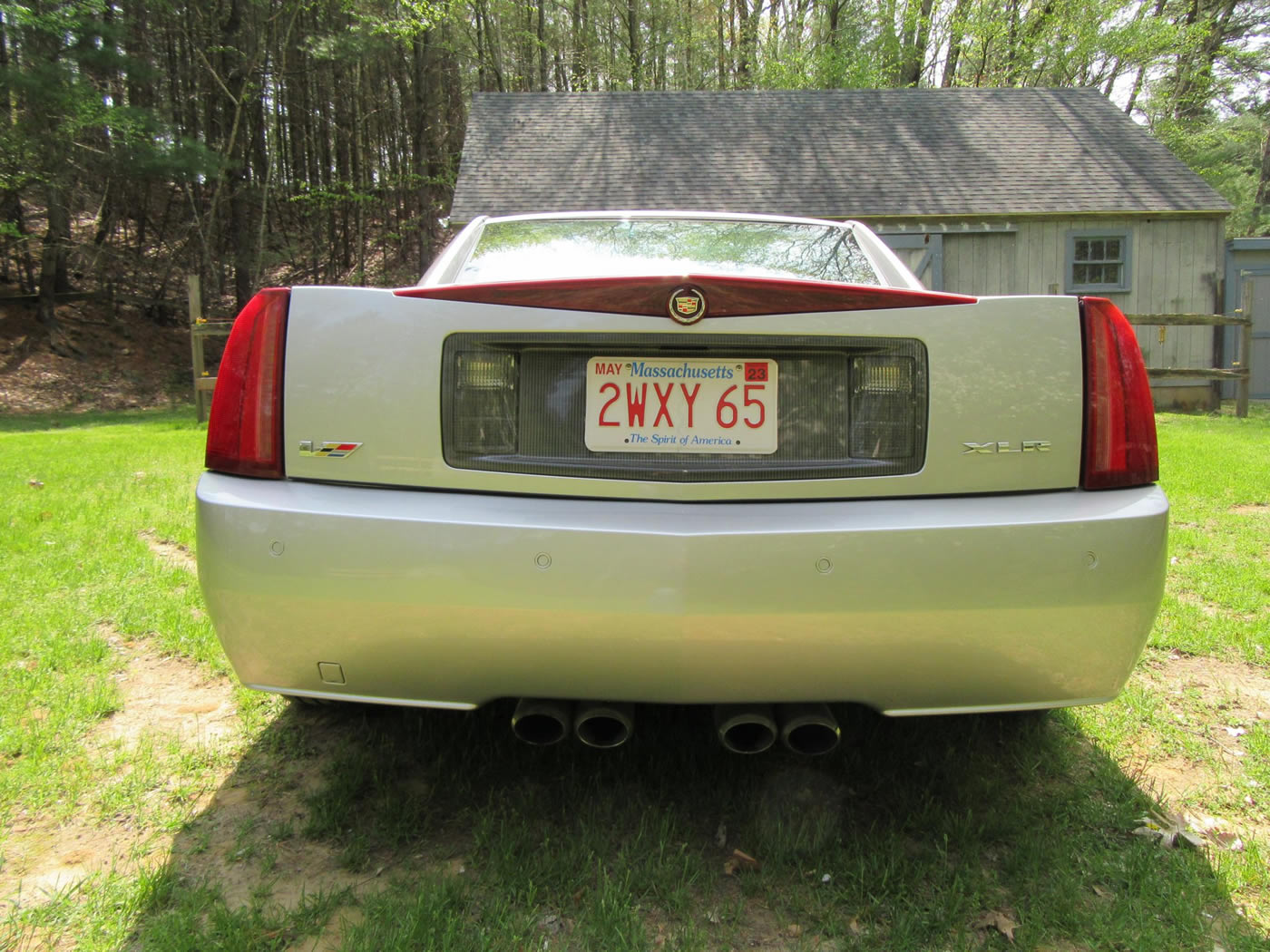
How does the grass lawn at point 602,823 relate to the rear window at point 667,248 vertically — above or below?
below

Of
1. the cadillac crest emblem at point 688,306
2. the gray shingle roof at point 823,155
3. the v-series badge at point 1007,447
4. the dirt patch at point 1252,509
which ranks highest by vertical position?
the gray shingle roof at point 823,155

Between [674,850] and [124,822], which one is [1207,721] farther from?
[124,822]

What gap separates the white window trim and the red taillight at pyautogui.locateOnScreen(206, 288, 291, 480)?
52.9 ft

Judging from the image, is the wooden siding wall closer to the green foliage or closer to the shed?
the shed

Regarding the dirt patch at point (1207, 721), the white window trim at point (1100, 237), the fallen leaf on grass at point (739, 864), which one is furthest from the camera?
the white window trim at point (1100, 237)

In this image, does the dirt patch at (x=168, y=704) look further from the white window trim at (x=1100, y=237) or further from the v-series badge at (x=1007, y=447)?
the white window trim at (x=1100, y=237)

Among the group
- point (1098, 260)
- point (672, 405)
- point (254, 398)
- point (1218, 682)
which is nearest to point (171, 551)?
point (254, 398)

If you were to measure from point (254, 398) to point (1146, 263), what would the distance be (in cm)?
1721

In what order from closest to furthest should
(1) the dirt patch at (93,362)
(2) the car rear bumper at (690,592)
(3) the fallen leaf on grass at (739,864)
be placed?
1. (2) the car rear bumper at (690,592)
2. (3) the fallen leaf on grass at (739,864)
3. (1) the dirt patch at (93,362)

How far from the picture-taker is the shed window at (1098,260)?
49.9 ft

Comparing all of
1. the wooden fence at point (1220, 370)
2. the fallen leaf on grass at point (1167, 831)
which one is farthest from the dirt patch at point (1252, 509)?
the wooden fence at point (1220, 370)

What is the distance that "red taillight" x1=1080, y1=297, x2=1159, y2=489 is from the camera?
69.5 inches

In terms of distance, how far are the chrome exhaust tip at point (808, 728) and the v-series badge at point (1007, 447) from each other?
2.02ft

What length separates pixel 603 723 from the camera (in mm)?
1808
